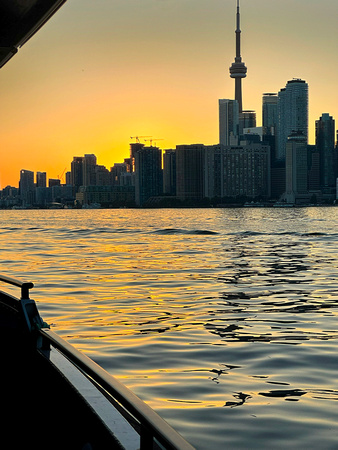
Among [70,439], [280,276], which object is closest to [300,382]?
[70,439]

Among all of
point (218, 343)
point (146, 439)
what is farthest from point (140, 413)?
point (218, 343)

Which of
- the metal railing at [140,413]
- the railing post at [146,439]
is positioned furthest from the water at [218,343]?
the railing post at [146,439]

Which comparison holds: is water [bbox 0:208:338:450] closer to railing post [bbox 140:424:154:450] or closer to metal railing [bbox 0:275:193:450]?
metal railing [bbox 0:275:193:450]

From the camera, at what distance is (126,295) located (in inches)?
860

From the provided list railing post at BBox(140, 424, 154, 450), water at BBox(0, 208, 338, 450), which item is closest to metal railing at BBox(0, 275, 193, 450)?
railing post at BBox(140, 424, 154, 450)

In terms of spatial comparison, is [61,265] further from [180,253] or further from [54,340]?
[54,340]

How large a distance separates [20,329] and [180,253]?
131ft

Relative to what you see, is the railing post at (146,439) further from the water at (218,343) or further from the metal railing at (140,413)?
the water at (218,343)

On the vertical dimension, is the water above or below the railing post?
below

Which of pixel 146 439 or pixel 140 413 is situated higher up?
pixel 140 413

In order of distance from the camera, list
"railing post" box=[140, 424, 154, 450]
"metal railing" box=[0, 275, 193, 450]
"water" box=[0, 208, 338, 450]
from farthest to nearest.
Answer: "water" box=[0, 208, 338, 450] → "railing post" box=[140, 424, 154, 450] → "metal railing" box=[0, 275, 193, 450]

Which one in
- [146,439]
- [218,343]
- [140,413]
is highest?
[140,413]

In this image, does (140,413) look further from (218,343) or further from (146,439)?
(218,343)

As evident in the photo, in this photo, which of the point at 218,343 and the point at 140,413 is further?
the point at 218,343
